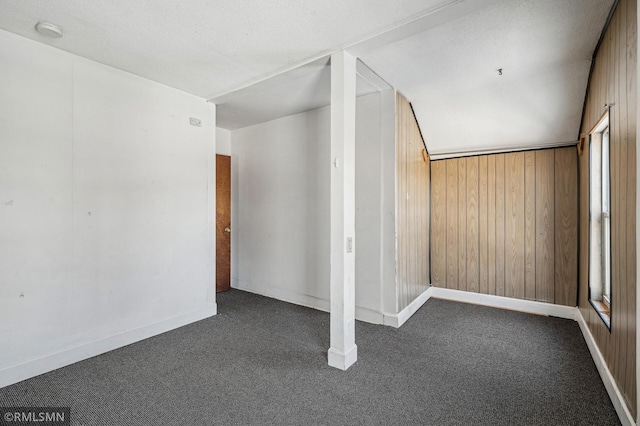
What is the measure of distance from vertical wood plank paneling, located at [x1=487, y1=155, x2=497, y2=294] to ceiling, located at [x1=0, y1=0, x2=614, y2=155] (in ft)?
1.40

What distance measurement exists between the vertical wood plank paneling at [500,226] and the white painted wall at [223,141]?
3.92 m

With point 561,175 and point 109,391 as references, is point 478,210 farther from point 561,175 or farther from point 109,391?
point 109,391

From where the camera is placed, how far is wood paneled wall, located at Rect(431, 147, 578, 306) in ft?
11.6

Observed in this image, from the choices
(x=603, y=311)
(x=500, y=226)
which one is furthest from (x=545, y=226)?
(x=603, y=311)

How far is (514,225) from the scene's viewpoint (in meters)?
3.85

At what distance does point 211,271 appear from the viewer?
12.0 ft

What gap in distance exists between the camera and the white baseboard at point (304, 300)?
341 cm

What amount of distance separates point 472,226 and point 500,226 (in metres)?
0.33

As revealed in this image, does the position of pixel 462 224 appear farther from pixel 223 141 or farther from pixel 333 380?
pixel 223 141

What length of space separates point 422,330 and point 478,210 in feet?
6.17

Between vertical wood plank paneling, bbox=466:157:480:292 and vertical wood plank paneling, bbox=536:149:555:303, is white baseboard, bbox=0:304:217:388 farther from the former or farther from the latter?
vertical wood plank paneling, bbox=536:149:555:303

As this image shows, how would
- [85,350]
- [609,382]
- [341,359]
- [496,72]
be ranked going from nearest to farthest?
[609,382] < [341,359] < [85,350] < [496,72]

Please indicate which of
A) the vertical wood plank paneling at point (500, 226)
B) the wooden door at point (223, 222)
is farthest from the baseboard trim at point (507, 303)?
Answer: the wooden door at point (223, 222)

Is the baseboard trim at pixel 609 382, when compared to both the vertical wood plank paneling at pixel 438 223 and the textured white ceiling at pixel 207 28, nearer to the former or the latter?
the vertical wood plank paneling at pixel 438 223
